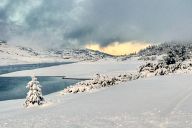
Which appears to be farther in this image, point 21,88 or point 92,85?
point 21,88

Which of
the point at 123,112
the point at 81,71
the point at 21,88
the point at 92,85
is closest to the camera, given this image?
the point at 123,112

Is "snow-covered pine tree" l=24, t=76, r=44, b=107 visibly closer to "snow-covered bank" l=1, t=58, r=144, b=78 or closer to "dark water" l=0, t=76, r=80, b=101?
"dark water" l=0, t=76, r=80, b=101

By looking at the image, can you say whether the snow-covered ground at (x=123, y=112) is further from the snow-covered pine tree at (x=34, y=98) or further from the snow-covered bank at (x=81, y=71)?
the snow-covered bank at (x=81, y=71)

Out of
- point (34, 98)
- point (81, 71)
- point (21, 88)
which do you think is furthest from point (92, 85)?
point (81, 71)

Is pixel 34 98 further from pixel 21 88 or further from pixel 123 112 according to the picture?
pixel 21 88

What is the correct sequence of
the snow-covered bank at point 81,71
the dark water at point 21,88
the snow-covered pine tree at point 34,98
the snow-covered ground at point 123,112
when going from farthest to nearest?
the snow-covered bank at point 81,71
the dark water at point 21,88
the snow-covered pine tree at point 34,98
the snow-covered ground at point 123,112

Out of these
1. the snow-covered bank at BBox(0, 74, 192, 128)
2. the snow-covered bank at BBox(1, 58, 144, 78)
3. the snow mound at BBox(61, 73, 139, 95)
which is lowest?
the snow-covered bank at BBox(0, 74, 192, 128)

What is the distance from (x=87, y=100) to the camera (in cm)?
3228

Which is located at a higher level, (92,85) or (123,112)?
(92,85)

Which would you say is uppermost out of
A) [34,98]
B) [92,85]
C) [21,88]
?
[92,85]

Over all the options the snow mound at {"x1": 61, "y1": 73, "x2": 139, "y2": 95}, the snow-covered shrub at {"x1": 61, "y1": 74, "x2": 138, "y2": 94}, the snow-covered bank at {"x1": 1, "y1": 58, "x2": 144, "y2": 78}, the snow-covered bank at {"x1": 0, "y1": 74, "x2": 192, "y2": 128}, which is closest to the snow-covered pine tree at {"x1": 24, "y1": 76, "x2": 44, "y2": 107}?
the snow-covered bank at {"x1": 0, "y1": 74, "x2": 192, "y2": 128}

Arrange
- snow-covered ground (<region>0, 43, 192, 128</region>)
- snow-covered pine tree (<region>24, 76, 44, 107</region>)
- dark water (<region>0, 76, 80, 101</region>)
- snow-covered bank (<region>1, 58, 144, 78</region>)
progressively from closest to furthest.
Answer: snow-covered ground (<region>0, 43, 192, 128</region>), snow-covered pine tree (<region>24, 76, 44, 107</region>), dark water (<region>0, 76, 80, 101</region>), snow-covered bank (<region>1, 58, 144, 78</region>)

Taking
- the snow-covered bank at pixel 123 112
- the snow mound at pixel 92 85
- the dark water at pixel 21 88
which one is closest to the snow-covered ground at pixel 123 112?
the snow-covered bank at pixel 123 112

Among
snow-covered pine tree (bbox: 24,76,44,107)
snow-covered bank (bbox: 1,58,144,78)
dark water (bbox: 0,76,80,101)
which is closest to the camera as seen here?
snow-covered pine tree (bbox: 24,76,44,107)
